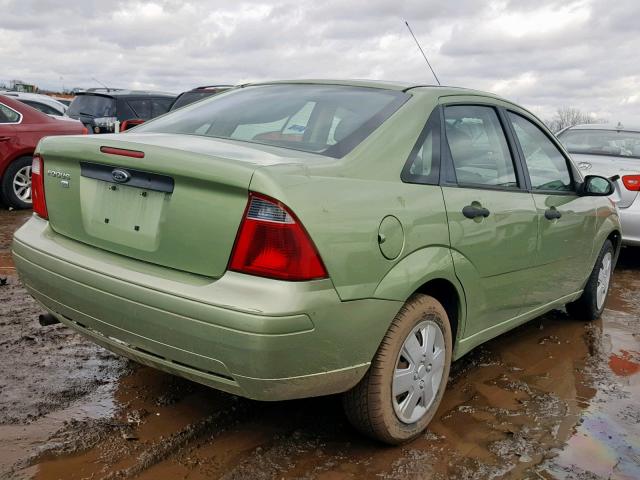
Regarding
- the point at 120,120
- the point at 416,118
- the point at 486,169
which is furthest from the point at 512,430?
the point at 120,120

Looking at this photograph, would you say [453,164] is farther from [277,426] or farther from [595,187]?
[595,187]

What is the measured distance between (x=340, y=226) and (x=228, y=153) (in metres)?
0.54

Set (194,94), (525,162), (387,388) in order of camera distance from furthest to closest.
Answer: (194,94)
(525,162)
(387,388)

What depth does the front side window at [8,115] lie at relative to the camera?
333 inches

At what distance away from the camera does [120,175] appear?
8.43ft

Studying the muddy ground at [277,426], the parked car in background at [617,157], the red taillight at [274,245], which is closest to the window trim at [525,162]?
the muddy ground at [277,426]

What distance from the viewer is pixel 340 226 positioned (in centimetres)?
241

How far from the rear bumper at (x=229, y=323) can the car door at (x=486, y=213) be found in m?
0.67

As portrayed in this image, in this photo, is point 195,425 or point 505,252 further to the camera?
point 505,252

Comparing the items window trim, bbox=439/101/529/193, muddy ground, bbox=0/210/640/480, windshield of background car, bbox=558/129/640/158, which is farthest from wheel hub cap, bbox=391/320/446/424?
windshield of background car, bbox=558/129/640/158

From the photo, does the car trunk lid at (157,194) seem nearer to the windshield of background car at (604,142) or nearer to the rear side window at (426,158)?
the rear side window at (426,158)

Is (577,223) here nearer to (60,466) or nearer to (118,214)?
(118,214)

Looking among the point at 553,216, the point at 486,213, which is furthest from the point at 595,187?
the point at 486,213

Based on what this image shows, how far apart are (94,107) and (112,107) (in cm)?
44
